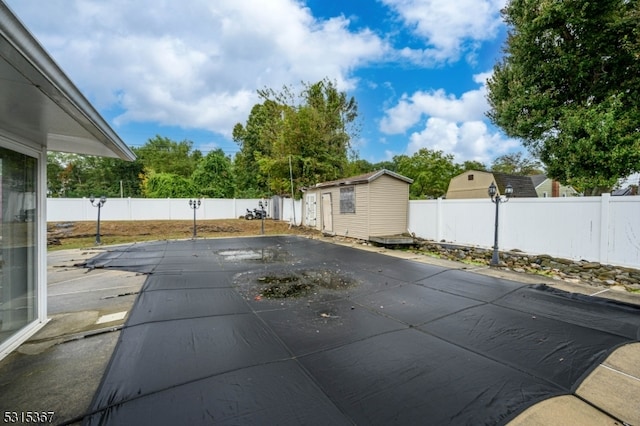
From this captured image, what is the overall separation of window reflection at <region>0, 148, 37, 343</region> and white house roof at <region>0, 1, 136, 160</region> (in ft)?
1.13

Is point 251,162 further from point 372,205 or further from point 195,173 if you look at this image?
point 372,205

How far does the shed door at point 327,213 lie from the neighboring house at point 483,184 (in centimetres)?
1022

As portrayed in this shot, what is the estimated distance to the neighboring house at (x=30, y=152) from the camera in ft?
5.13

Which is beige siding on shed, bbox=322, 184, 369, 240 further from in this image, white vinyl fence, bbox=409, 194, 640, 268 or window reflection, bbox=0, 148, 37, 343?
window reflection, bbox=0, 148, 37, 343

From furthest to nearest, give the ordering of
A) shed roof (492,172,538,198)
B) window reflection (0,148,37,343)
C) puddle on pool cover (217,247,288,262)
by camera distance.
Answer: shed roof (492,172,538,198) < puddle on pool cover (217,247,288,262) < window reflection (0,148,37,343)

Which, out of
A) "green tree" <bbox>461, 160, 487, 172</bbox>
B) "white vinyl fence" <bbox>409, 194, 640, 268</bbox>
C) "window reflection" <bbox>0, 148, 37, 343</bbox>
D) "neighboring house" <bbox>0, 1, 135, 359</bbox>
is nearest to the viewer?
"neighboring house" <bbox>0, 1, 135, 359</bbox>

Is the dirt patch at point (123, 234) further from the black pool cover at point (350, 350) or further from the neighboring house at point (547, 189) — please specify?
the neighboring house at point (547, 189)

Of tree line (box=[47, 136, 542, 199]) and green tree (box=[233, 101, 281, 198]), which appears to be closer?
tree line (box=[47, 136, 542, 199])

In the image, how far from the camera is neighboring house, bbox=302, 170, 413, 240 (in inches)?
369

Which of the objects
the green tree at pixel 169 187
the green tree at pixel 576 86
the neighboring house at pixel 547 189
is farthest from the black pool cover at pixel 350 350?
the neighboring house at pixel 547 189

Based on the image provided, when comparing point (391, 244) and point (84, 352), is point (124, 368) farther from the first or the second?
point (391, 244)

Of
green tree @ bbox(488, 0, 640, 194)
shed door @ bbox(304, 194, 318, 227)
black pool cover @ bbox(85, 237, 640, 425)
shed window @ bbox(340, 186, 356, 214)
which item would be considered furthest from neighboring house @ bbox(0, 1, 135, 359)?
green tree @ bbox(488, 0, 640, 194)

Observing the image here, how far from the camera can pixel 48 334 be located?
2896 millimetres

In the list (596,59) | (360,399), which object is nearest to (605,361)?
(360,399)
